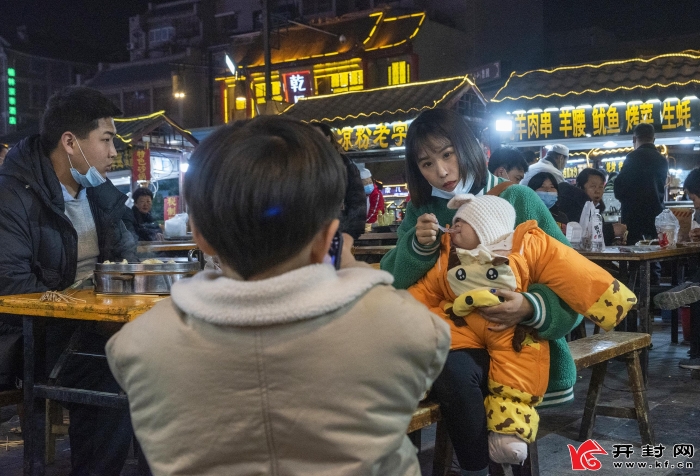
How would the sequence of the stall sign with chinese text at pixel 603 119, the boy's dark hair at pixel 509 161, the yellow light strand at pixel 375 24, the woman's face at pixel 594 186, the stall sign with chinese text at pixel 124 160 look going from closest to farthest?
the boy's dark hair at pixel 509 161 < the woman's face at pixel 594 186 < the stall sign with chinese text at pixel 603 119 < the stall sign with chinese text at pixel 124 160 < the yellow light strand at pixel 375 24

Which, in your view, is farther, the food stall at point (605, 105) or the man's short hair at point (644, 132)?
the food stall at point (605, 105)

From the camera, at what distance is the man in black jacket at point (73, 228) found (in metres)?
3.26

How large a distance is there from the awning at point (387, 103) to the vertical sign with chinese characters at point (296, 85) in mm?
9150

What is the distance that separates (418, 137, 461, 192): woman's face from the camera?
306cm

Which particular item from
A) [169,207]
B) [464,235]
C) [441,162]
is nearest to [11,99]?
[169,207]

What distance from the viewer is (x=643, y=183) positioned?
833cm

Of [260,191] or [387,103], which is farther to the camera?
[387,103]

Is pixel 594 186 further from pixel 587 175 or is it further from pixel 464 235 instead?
pixel 464 235

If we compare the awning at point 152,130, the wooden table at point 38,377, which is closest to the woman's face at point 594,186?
the wooden table at point 38,377

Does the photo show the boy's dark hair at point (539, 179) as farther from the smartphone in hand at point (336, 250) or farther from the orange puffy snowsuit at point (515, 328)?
the smartphone in hand at point (336, 250)

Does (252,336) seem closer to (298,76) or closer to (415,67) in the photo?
(415,67)

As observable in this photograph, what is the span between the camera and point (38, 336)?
301 cm

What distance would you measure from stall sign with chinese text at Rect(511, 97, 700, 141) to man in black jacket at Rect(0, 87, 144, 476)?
29.5ft

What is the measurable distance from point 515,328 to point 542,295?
0.55 feet
